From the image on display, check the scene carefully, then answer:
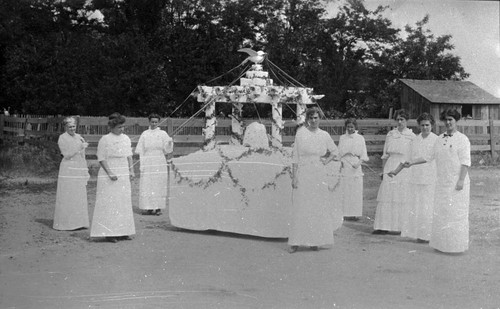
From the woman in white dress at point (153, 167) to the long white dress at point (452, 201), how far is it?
5025 millimetres

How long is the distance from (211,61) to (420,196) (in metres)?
18.1

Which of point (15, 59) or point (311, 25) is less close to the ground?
point (311, 25)

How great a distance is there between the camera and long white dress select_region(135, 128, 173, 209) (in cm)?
1026

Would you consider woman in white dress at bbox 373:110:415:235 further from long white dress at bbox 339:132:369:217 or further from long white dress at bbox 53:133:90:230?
long white dress at bbox 53:133:90:230

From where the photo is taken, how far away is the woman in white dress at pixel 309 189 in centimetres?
711

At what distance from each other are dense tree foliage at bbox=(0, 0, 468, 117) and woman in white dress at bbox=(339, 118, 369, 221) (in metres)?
13.3

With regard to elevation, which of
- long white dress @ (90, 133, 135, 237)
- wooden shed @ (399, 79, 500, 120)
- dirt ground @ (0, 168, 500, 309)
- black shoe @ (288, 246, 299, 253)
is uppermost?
wooden shed @ (399, 79, 500, 120)

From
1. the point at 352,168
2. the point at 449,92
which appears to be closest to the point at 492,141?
the point at 352,168

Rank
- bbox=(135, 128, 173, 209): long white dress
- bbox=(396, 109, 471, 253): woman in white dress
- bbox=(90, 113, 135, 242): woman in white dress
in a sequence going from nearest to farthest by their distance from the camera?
bbox=(396, 109, 471, 253): woman in white dress → bbox=(90, 113, 135, 242): woman in white dress → bbox=(135, 128, 173, 209): long white dress

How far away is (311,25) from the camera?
23.7 m

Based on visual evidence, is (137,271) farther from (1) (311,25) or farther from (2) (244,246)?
(1) (311,25)

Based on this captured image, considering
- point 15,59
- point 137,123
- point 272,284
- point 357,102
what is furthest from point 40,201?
point 357,102

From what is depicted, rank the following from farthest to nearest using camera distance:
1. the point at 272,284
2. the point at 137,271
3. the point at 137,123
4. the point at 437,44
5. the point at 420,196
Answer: the point at 437,44
the point at 137,123
the point at 420,196
the point at 137,271
the point at 272,284

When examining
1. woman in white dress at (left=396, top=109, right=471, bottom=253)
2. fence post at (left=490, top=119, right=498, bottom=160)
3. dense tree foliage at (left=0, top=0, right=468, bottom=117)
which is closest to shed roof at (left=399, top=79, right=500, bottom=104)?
dense tree foliage at (left=0, top=0, right=468, bottom=117)
